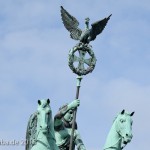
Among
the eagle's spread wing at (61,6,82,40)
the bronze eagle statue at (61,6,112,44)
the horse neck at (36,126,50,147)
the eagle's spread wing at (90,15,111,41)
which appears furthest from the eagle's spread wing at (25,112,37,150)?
the eagle's spread wing at (90,15,111,41)

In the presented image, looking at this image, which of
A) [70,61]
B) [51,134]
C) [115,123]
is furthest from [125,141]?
[70,61]

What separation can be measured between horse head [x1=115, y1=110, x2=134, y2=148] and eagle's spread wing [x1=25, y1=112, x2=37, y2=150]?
1752mm

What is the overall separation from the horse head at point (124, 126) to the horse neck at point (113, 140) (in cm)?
12

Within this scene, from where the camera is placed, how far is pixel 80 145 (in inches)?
613

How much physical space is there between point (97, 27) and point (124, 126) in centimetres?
311

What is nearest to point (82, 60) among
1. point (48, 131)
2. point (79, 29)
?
point (79, 29)

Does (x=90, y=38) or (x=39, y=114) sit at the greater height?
(x=90, y=38)

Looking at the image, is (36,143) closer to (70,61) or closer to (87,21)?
(70,61)

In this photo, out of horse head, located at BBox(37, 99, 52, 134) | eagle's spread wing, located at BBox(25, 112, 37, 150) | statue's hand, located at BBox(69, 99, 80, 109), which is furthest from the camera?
statue's hand, located at BBox(69, 99, 80, 109)

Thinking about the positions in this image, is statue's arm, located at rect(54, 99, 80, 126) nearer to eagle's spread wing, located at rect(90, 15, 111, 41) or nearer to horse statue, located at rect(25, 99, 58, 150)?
horse statue, located at rect(25, 99, 58, 150)

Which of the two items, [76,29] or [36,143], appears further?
[76,29]

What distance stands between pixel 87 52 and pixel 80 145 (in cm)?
219

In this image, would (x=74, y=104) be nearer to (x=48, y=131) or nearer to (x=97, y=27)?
(x=48, y=131)

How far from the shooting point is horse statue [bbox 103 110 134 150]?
13656 millimetres
